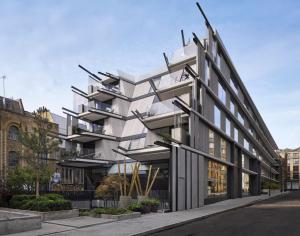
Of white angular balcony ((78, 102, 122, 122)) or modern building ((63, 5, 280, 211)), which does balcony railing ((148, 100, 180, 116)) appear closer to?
modern building ((63, 5, 280, 211))

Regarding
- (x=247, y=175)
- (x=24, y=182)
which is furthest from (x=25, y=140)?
(x=247, y=175)

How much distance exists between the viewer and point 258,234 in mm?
15695

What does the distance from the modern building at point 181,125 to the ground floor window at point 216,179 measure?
10cm

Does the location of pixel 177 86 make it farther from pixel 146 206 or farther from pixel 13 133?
pixel 13 133

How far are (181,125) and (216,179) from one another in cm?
725

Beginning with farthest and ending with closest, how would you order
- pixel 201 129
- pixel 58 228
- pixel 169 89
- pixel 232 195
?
pixel 232 195 → pixel 169 89 → pixel 201 129 → pixel 58 228

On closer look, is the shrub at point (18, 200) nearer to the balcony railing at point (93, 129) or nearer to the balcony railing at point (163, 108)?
the balcony railing at point (163, 108)

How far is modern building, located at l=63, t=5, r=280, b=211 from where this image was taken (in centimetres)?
3234

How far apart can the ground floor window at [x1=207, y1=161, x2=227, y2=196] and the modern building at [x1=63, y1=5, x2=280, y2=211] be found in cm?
10

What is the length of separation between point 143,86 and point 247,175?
69.1 ft

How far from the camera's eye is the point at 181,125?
3603 centimetres

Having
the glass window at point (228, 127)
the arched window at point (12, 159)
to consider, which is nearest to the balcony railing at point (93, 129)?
the arched window at point (12, 159)

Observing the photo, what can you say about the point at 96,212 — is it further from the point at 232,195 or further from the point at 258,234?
the point at 232,195

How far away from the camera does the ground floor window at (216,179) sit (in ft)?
123
